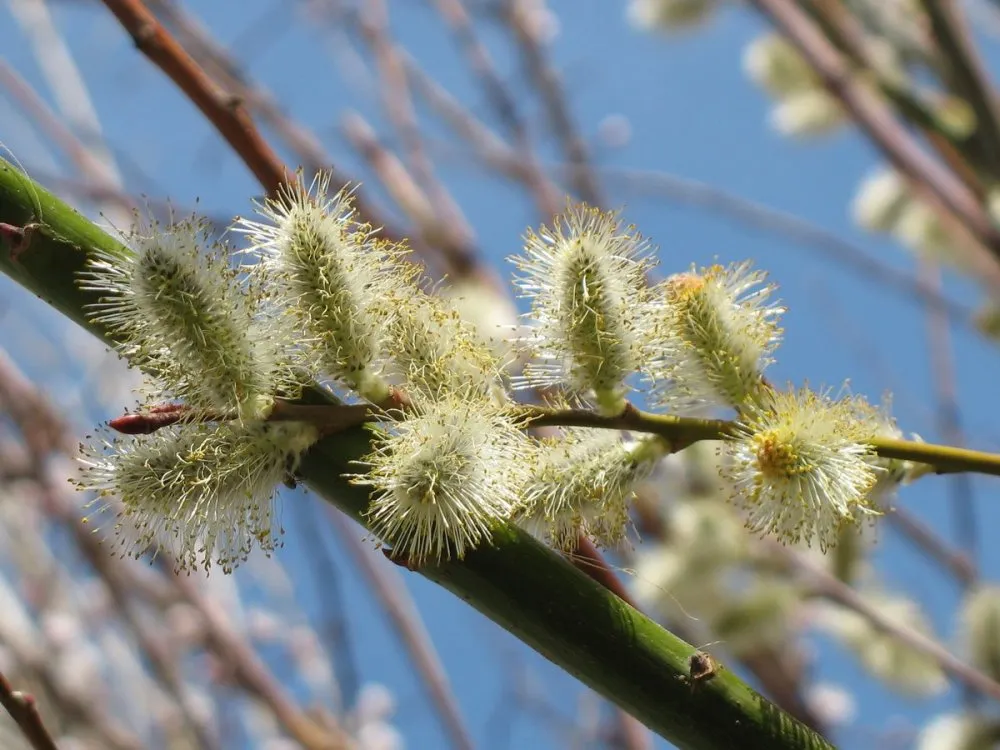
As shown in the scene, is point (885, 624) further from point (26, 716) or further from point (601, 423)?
point (26, 716)

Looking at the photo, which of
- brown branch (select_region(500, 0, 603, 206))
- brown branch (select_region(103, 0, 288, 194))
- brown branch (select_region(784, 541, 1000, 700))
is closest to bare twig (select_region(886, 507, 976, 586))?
brown branch (select_region(784, 541, 1000, 700))

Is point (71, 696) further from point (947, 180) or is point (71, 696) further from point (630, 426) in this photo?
point (947, 180)

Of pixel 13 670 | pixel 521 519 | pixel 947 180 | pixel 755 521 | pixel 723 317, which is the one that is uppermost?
pixel 947 180

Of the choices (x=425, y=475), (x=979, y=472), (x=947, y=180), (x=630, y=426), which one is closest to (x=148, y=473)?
(x=425, y=475)

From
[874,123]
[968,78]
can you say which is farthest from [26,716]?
[874,123]

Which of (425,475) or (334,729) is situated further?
(334,729)

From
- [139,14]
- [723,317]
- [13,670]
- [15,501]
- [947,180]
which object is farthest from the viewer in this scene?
[15,501]

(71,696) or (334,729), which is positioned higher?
(334,729)
